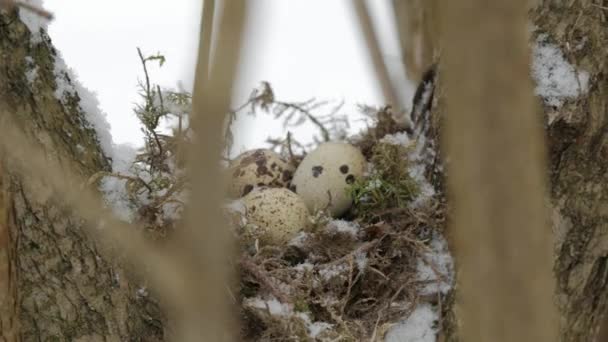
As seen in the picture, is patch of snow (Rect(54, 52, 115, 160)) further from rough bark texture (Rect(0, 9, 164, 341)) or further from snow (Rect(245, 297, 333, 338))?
snow (Rect(245, 297, 333, 338))

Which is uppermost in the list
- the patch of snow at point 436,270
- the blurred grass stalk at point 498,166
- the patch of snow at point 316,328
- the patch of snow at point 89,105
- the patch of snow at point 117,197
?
the patch of snow at point 89,105

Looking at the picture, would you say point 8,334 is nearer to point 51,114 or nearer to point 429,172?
point 51,114

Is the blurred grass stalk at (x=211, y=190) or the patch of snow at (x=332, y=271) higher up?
the patch of snow at (x=332, y=271)

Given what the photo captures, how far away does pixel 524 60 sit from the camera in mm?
374

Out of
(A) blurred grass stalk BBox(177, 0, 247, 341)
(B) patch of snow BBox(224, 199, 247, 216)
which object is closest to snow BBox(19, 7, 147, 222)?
(B) patch of snow BBox(224, 199, 247, 216)

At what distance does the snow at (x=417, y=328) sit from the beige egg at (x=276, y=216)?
0.74 feet

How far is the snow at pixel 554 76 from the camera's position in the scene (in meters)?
1.17

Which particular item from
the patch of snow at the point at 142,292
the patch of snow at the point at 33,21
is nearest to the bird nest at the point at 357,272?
the patch of snow at the point at 142,292

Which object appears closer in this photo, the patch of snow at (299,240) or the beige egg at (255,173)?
the patch of snow at (299,240)

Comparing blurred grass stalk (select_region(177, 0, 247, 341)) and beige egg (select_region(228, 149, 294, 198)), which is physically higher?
beige egg (select_region(228, 149, 294, 198))

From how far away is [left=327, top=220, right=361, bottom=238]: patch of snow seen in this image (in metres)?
1.25

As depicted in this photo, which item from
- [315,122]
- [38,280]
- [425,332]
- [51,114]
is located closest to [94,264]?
[38,280]

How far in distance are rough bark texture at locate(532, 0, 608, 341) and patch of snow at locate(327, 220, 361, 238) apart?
286mm

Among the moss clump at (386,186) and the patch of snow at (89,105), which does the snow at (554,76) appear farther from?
the patch of snow at (89,105)
